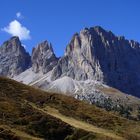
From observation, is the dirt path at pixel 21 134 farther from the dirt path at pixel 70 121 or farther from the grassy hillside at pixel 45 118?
the dirt path at pixel 70 121

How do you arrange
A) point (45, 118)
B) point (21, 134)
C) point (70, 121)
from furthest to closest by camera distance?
point (70, 121) < point (45, 118) < point (21, 134)

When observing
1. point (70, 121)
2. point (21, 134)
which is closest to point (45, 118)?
point (70, 121)

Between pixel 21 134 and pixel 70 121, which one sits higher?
pixel 70 121

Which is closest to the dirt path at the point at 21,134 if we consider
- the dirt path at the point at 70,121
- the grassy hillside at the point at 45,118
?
the grassy hillside at the point at 45,118

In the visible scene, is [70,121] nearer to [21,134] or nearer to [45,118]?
[45,118]

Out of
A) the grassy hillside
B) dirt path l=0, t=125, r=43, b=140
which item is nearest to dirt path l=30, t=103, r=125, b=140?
the grassy hillside

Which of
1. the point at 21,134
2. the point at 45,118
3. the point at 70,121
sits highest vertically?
the point at 70,121

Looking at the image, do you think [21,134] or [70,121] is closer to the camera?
[21,134]

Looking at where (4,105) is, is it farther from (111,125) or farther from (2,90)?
(111,125)

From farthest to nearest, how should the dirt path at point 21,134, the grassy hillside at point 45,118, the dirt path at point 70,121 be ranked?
the dirt path at point 70,121
the grassy hillside at point 45,118
the dirt path at point 21,134

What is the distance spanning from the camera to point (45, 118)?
133m

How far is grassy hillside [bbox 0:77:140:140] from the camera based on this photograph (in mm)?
122062

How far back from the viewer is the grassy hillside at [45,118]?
400 ft

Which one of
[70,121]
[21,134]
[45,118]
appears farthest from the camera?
[70,121]
